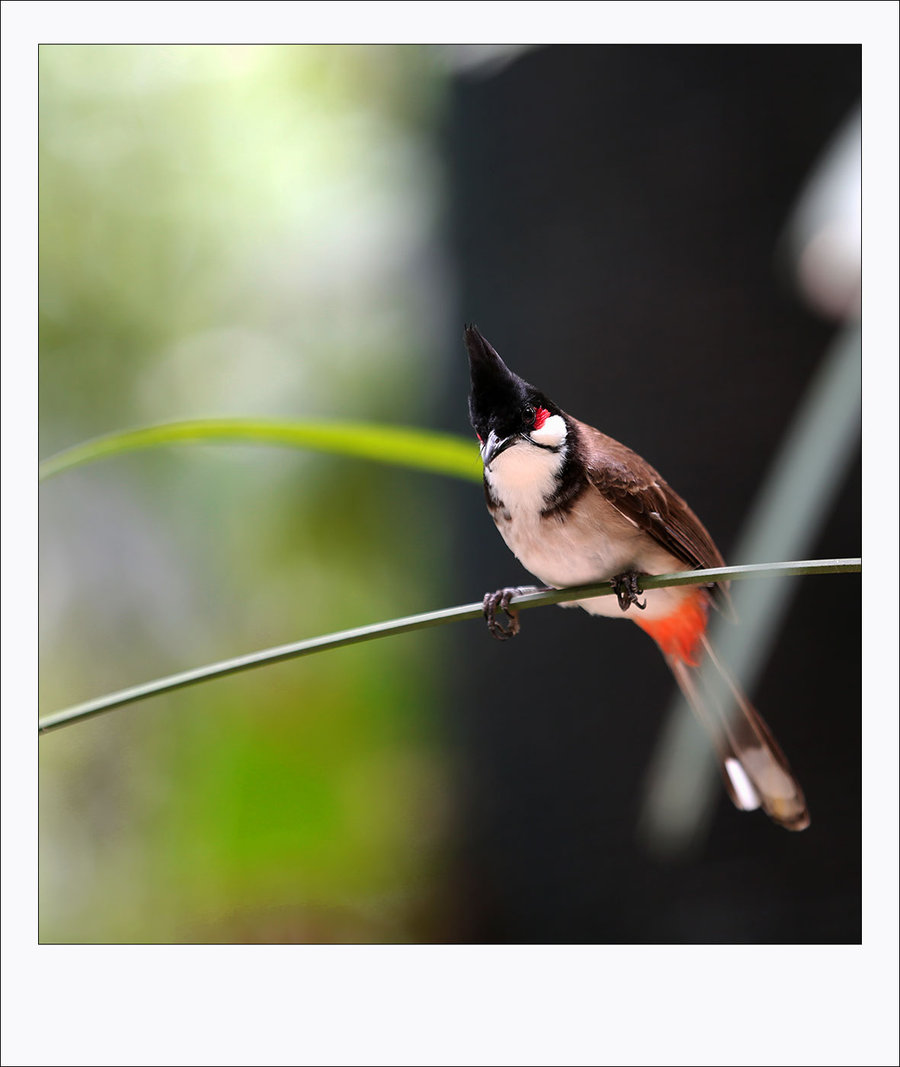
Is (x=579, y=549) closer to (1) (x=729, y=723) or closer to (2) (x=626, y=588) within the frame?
(2) (x=626, y=588)

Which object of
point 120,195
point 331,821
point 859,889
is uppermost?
point 120,195

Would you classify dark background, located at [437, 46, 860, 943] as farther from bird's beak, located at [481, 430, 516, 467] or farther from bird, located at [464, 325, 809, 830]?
bird's beak, located at [481, 430, 516, 467]

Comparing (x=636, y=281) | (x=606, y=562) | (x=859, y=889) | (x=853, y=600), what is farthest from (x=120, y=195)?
(x=859, y=889)

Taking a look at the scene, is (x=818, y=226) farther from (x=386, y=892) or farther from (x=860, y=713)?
(x=386, y=892)

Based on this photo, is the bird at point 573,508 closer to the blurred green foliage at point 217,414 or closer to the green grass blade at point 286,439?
the green grass blade at point 286,439

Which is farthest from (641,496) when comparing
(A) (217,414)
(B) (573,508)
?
(A) (217,414)

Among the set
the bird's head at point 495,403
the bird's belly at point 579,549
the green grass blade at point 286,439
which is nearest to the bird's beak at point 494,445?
the bird's head at point 495,403

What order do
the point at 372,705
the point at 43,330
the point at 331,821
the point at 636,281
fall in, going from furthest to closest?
the point at 372,705
the point at 331,821
the point at 636,281
the point at 43,330
